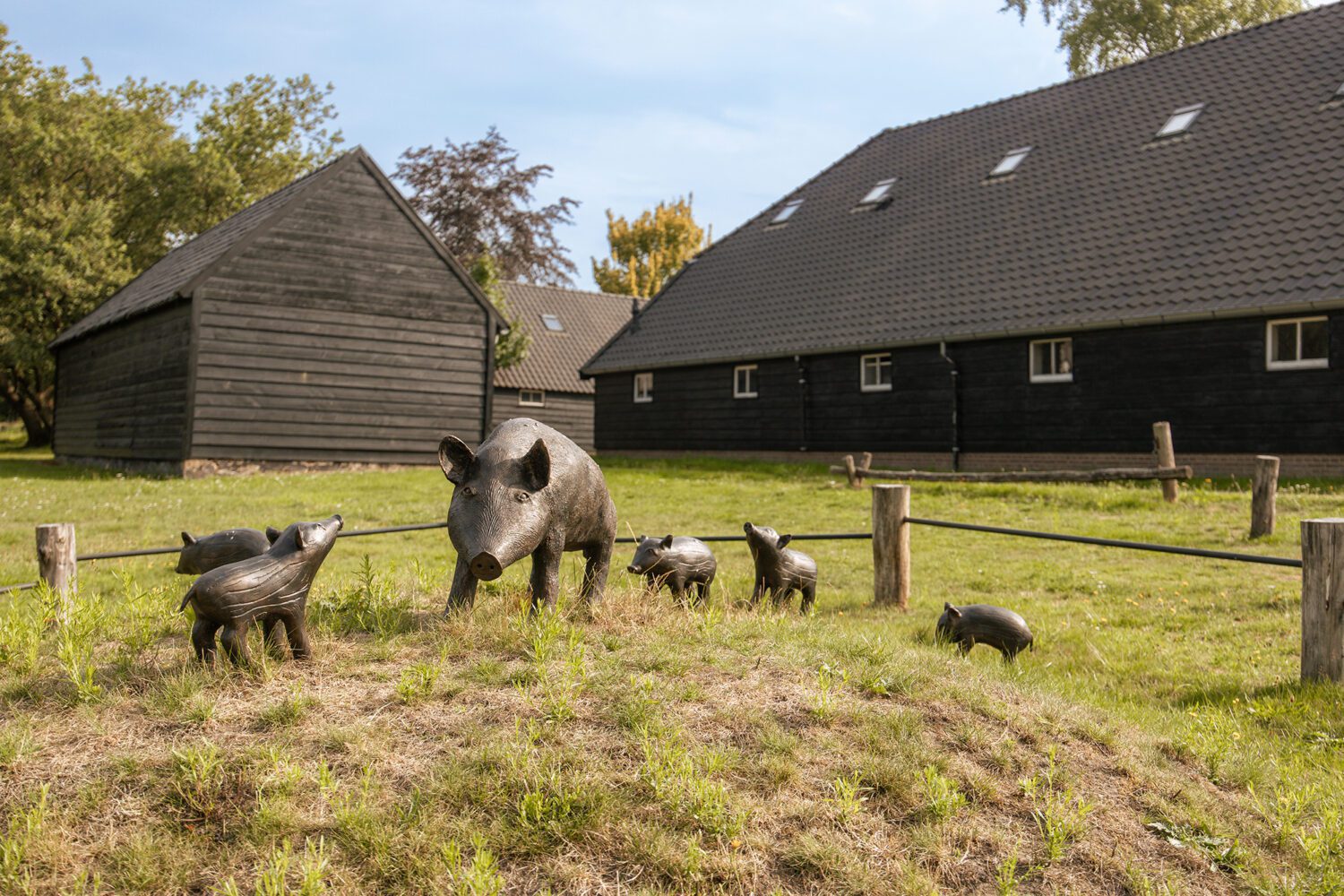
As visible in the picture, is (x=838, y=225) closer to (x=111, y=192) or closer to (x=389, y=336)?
(x=389, y=336)

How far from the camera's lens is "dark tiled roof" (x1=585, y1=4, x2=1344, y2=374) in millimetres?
Answer: 16047

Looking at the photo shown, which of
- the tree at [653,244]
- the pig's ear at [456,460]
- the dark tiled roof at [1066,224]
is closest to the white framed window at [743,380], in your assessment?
the dark tiled roof at [1066,224]

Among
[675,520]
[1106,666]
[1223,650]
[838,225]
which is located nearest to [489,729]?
[1106,666]

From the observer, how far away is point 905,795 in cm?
397

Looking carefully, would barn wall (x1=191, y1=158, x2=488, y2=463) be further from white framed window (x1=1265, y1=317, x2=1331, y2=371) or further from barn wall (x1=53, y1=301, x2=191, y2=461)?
white framed window (x1=1265, y1=317, x2=1331, y2=371)

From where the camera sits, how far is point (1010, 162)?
21953mm

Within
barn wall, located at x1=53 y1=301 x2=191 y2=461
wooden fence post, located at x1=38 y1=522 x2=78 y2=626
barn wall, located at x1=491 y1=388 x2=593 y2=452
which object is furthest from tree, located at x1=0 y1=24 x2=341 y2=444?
wooden fence post, located at x1=38 y1=522 x2=78 y2=626

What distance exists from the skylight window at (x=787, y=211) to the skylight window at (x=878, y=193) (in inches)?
92.2

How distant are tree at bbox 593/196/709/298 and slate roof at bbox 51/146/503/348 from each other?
99.1ft

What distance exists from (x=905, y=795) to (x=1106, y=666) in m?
3.33

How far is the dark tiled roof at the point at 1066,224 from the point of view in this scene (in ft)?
52.6

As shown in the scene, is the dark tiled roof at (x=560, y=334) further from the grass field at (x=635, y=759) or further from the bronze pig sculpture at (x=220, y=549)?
the grass field at (x=635, y=759)

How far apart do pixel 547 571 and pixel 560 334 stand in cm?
3153

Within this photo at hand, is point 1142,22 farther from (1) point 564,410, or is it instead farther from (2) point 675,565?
(2) point 675,565
